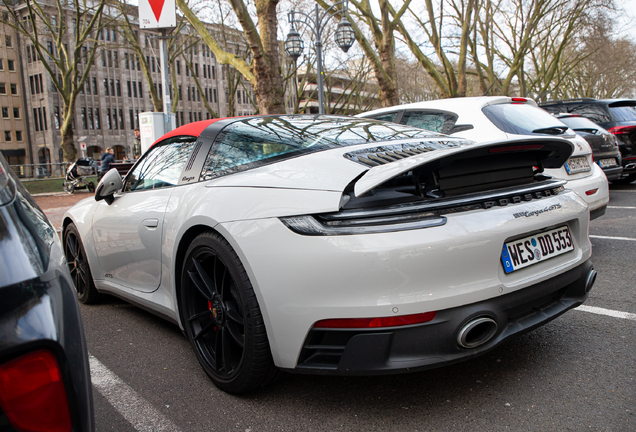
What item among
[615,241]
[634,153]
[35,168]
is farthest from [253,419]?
[35,168]

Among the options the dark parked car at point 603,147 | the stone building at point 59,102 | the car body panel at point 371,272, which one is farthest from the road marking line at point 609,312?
the stone building at point 59,102

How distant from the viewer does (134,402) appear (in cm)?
251

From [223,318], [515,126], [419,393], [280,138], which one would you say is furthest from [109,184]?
[515,126]

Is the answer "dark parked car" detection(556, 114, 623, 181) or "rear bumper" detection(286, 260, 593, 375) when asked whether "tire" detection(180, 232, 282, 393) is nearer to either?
"rear bumper" detection(286, 260, 593, 375)

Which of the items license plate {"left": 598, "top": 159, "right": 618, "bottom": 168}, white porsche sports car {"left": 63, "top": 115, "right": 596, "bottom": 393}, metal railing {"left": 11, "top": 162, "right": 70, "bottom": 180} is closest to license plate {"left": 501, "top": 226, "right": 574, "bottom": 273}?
white porsche sports car {"left": 63, "top": 115, "right": 596, "bottom": 393}

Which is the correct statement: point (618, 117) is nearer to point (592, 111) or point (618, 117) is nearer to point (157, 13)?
point (592, 111)

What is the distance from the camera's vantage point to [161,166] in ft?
11.2

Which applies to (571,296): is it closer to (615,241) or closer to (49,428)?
(49,428)

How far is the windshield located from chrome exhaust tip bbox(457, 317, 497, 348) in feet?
3.65

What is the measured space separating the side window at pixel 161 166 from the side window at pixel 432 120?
3162 millimetres

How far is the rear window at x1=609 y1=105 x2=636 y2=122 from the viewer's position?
10.3m

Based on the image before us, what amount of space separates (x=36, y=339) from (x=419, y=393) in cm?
184

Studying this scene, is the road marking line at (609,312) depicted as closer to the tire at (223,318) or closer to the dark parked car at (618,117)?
the tire at (223,318)

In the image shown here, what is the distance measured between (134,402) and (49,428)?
5.14 ft
